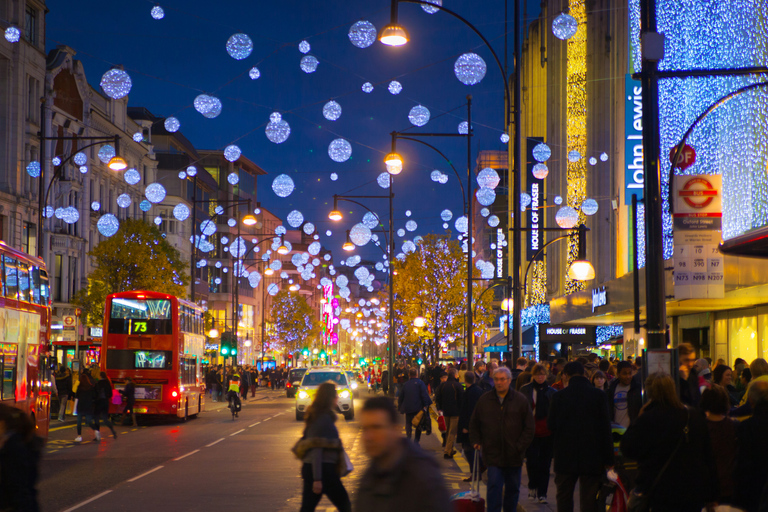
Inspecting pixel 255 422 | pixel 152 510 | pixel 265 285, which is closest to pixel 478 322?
pixel 255 422

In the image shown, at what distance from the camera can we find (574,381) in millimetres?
9750

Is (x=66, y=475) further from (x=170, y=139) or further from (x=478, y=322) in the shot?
(x=170, y=139)

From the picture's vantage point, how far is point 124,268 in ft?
175

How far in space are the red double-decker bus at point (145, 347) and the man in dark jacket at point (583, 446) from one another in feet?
74.9

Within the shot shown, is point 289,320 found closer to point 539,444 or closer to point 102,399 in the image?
point 102,399

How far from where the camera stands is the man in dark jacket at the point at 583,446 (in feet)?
30.9

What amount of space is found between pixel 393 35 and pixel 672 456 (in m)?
12.0

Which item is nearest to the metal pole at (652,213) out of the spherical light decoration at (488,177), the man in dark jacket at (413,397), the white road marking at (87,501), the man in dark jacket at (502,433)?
the man in dark jacket at (502,433)

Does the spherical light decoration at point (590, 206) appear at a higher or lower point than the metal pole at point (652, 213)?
higher

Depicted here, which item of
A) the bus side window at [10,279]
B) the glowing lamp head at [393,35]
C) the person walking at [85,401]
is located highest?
the glowing lamp head at [393,35]

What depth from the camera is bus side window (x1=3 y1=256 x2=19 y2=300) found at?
736 inches

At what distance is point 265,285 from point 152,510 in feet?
353

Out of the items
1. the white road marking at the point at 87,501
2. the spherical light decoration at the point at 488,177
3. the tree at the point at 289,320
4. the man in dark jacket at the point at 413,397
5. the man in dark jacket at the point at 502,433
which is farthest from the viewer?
the tree at the point at 289,320

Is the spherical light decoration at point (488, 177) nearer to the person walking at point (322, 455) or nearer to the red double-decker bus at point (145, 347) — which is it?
the red double-decker bus at point (145, 347)
